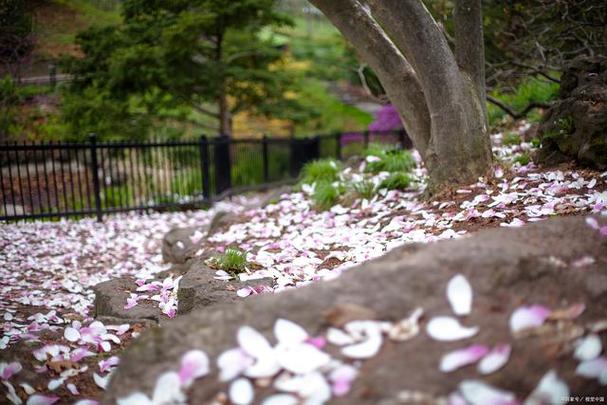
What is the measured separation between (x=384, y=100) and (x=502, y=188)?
2.51 metres

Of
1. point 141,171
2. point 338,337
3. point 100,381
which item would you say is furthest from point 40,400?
point 141,171

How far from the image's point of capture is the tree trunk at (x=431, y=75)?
3.99 metres

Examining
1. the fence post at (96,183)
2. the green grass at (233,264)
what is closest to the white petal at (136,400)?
the green grass at (233,264)

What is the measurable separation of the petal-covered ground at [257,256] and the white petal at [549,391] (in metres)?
0.13

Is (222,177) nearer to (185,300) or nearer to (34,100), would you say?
(34,100)

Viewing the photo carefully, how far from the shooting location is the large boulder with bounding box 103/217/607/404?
1266mm

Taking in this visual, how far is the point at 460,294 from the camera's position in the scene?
4.49ft

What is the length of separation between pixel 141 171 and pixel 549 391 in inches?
409

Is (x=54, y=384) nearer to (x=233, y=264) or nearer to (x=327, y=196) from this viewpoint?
(x=233, y=264)

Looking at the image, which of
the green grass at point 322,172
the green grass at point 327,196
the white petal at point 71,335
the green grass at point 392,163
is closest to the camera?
the white petal at point 71,335

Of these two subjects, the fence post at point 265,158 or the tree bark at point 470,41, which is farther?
the fence post at point 265,158

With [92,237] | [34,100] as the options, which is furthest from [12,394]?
[34,100]

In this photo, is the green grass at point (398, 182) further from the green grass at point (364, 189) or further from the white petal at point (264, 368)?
the white petal at point (264, 368)

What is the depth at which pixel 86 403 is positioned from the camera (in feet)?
5.64
